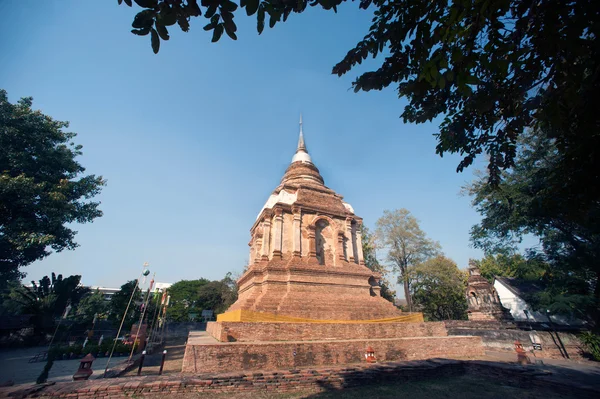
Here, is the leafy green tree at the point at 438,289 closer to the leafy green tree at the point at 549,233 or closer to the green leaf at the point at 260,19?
the leafy green tree at the point at 549,233

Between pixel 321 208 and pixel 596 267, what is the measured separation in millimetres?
16069

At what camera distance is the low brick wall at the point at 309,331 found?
29.6 ft

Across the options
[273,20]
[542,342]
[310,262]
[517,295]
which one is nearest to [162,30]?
[273,20]

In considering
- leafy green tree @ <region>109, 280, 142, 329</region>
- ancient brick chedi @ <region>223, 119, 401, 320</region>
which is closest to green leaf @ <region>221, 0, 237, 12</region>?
ancient brick chedi @ <region>223, 119, 401, 320</region>

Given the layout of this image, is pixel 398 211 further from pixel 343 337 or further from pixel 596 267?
pixel 343 337

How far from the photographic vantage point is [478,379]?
7840 mm

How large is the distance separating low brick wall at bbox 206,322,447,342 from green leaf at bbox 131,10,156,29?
8.91 m

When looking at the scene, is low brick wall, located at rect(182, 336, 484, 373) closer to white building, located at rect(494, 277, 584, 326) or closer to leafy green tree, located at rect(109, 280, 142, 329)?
leafy green tree, located at rect(109, 280, 142, 329)

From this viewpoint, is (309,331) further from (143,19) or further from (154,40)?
(143,19)

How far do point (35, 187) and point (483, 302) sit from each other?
111 ft

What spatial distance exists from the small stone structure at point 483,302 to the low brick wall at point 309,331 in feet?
47.5

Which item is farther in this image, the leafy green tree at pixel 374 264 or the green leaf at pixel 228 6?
the leafy green tree at pixel 374 264

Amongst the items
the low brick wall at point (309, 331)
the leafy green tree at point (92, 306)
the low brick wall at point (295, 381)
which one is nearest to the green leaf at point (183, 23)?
the low brick wall at point (295, 381)

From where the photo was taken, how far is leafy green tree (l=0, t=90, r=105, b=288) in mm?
16562
